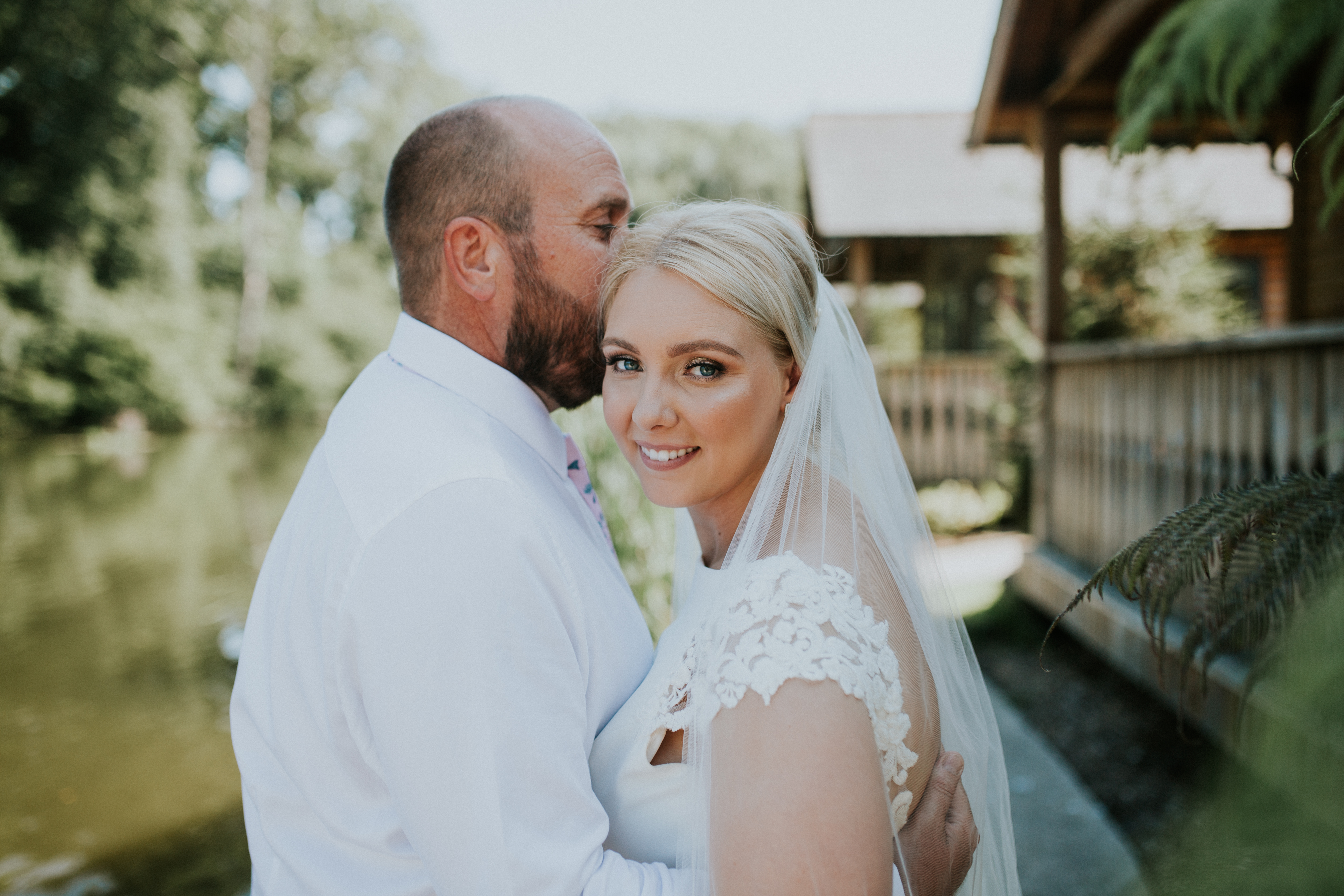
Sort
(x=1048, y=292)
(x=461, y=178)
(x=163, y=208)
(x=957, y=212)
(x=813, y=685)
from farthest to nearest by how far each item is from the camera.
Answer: (x=163, y=208), (x=957, y=212), (x=1048, y=292), (x=461, y=178), (x=813, y=685)

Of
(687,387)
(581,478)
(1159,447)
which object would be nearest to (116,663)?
(581,478)

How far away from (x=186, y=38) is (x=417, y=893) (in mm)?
35258

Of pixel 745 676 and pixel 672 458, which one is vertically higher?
pixel 672 458

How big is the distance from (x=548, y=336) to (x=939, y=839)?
1316 mm

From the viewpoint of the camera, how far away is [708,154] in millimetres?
61938

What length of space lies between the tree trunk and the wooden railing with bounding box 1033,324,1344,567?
30417mm

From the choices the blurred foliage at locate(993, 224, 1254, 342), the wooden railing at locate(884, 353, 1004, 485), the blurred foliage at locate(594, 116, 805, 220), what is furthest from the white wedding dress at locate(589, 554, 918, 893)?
the blurred foliage at locate(594, 116, 805, 220)

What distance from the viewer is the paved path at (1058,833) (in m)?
3.97

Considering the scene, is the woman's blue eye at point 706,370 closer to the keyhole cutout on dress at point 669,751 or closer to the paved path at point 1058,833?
the keyhole cutout on dress at point 669,751

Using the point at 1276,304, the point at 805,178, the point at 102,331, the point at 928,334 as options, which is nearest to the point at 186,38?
the point at 102,331

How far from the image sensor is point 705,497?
74.8 inches

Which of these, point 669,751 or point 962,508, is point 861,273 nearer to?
point 962,508

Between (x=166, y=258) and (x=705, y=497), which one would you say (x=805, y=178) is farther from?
(x=166, y=258)

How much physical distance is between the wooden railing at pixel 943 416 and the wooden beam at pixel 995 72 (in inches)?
201
